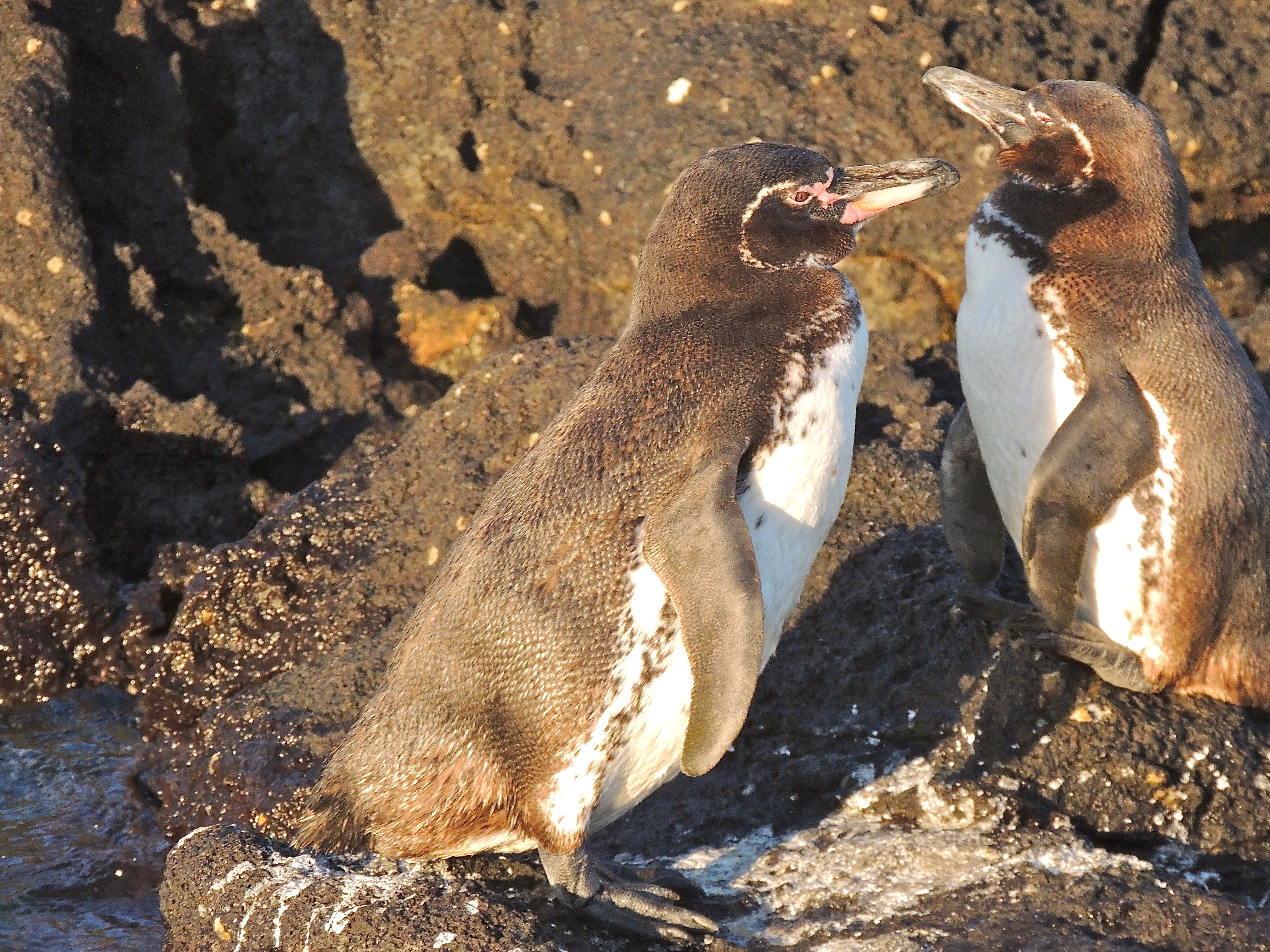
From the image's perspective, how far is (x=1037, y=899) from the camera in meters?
3.30

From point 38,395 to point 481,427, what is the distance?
2.04 meters

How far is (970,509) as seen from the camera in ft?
14.3

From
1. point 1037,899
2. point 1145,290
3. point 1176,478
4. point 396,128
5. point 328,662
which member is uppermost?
point 396,128

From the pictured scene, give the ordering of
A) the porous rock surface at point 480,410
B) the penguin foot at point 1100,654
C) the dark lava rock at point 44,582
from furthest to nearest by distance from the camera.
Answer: the dark lava rock at point 44,582, the penguin foot at point 1100,654, the porous rock surface at point 480,410

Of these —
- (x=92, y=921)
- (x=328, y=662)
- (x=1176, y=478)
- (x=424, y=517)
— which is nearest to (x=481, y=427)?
(x=424, y=517)

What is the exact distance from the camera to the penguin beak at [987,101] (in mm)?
4332

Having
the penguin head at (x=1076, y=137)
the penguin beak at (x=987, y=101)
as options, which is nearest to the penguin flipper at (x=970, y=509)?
the penguin head at (x=1076, y=137)

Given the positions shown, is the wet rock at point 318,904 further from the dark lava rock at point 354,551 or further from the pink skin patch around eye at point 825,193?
the pink skin patch around eye at point 825,193

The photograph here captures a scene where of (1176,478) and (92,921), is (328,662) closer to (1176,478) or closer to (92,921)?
(92,921)

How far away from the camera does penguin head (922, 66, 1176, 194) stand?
4148 mm

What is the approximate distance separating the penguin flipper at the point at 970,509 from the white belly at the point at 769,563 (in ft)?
2.77

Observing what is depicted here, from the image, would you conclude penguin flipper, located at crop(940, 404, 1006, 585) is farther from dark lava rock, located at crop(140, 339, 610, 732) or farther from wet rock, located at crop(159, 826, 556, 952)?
wet rock, located at crop(159, 826, 556, 952)

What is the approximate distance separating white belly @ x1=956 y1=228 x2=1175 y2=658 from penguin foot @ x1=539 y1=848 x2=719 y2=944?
1442mm

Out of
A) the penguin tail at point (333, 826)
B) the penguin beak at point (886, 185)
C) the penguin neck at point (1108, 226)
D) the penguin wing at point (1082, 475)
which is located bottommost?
the penguin tail at point (333, 826)
